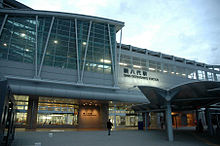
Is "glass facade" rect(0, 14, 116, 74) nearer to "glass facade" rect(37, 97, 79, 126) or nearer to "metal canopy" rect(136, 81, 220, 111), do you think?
"glass facade" rect(37, 97, 79, 126)

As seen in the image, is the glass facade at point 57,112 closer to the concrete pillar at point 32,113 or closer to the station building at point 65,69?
the station building at point 65,69

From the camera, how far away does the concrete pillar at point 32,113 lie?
23.7 meters

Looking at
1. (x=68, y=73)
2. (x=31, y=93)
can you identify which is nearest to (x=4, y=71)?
(x=31, y=93)

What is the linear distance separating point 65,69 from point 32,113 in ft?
25.1

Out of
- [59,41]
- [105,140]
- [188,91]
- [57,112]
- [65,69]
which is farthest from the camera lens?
[57,112]

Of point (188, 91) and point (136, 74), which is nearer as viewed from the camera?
point (188, 91)

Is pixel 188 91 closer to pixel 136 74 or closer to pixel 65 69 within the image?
pixel 65 69

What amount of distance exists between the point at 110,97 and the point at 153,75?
1191cm

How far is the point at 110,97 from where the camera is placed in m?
24.5

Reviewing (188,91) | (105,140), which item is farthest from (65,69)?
(188,91)

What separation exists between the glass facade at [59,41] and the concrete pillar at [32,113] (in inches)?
231

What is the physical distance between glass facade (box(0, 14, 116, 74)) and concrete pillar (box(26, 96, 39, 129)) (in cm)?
586

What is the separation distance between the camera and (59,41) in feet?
82.5

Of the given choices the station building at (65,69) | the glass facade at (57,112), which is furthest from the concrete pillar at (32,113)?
the glass facade at (57,112)
